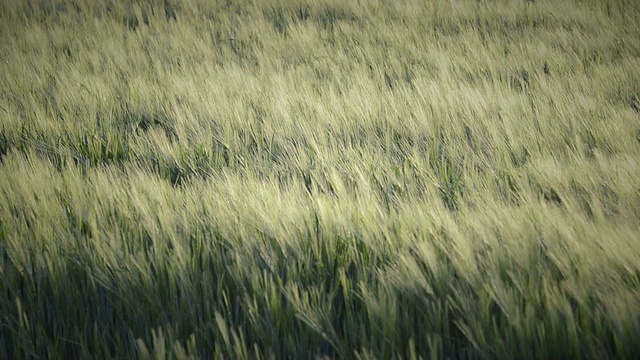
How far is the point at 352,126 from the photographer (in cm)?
234

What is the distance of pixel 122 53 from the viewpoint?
3758 mm

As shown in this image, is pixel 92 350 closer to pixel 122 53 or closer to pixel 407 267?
pixel 407 267

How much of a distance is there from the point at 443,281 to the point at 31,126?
209 cm

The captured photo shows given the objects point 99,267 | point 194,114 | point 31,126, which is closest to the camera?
point 99,267

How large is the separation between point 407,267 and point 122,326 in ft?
2.11

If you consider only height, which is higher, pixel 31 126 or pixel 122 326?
pixel 31 126

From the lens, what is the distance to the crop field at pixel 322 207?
100 cm

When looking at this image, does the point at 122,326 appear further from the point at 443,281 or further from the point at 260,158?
the point at 260,158

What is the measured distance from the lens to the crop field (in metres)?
1.00

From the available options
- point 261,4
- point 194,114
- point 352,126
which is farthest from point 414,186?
point 261,4

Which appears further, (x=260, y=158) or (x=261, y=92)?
(x=261, y=92)

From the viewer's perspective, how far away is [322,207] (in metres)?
1.30

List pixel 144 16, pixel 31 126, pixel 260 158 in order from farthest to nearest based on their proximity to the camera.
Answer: pixel 144 16
pixel 31 126
pixel 260 158

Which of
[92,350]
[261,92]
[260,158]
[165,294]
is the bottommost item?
[92,350]
